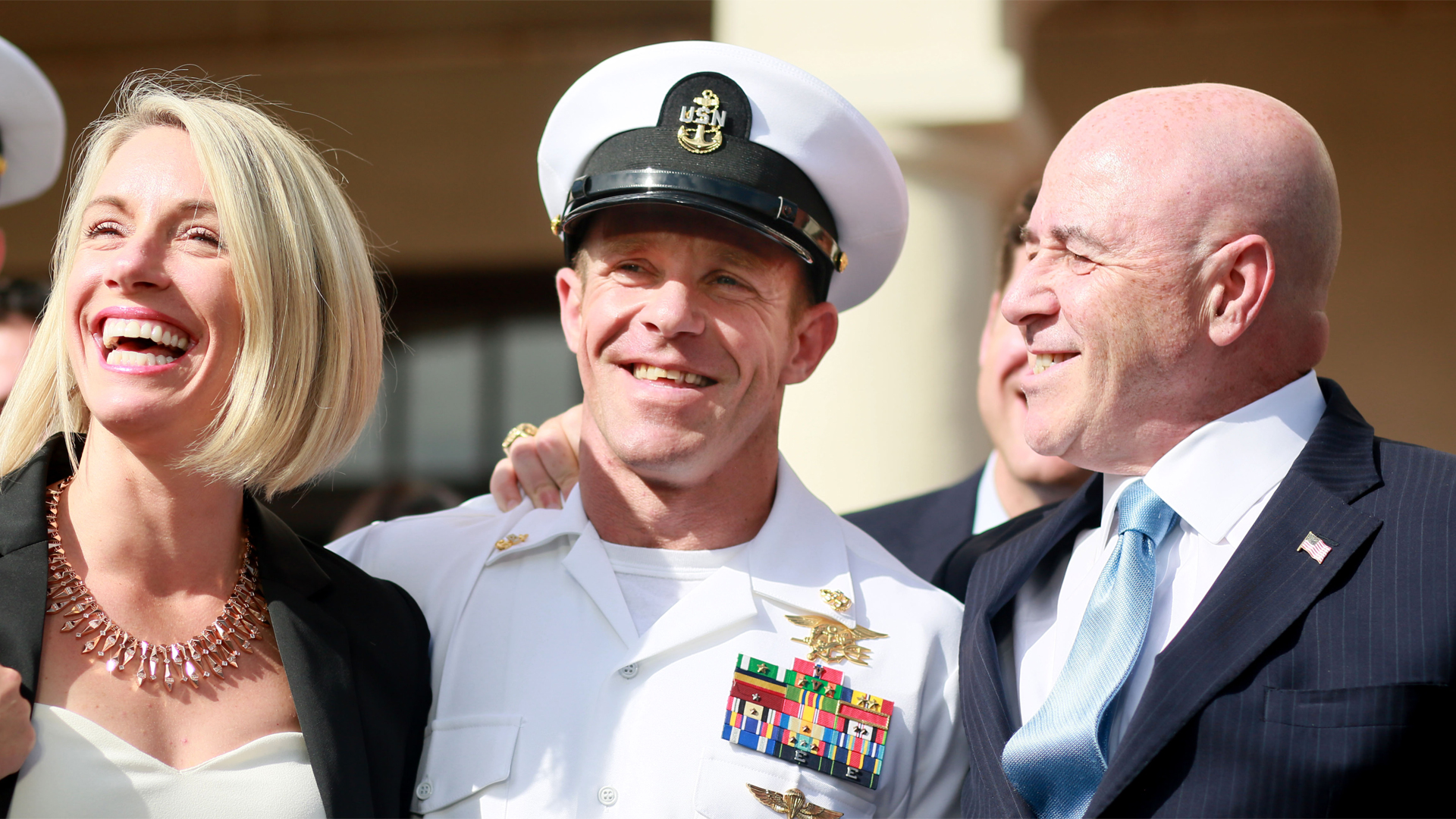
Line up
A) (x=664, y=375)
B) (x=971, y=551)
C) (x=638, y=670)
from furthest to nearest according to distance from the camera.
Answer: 1. (x=971, y=551)
2. (x=664, y=375)
3. (x=638, y=670)

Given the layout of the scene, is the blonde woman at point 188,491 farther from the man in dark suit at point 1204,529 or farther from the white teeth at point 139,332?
the man in dark suit at point 1204,529

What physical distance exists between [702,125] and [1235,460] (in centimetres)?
115

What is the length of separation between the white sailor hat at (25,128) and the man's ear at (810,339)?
5.84 ft

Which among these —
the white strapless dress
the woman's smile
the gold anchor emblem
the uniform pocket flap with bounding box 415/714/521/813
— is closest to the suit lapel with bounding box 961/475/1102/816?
the gold anchor emblem

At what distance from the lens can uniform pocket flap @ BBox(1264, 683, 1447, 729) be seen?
174 cm

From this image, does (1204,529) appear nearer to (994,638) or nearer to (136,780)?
(994,638)

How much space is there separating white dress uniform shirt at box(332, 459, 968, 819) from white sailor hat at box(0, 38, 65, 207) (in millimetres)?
1369

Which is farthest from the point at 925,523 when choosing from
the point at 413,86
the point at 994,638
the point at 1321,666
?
the point at 413,86

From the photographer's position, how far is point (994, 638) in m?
2.36

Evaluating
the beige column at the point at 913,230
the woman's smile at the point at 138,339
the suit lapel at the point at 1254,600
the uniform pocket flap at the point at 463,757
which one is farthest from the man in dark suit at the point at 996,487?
the woman's smile at the point at 138,339

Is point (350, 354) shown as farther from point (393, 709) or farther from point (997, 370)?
point (997, 370)

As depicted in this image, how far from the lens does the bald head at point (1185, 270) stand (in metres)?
2.12

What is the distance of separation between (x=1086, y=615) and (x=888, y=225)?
1.04 m

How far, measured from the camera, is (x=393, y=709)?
2.27 m
